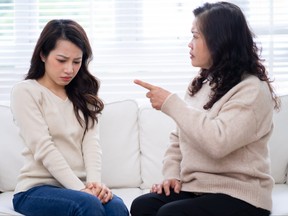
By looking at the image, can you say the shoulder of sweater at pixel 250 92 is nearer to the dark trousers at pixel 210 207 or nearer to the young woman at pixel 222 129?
the young woman at pixel 222 129

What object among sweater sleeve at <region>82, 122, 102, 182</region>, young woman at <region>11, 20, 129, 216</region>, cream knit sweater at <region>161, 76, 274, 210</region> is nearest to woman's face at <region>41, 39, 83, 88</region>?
young woman at <region>11, 20, 129, 216</region>

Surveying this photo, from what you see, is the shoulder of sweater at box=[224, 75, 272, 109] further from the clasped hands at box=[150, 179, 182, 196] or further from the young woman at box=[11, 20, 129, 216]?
the young woman at box=[11, 20, 129, 216]

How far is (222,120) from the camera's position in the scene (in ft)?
5.64

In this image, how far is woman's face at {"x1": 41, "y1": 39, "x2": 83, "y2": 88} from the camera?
2.04 meters

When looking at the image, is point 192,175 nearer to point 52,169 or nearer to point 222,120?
point 222,120

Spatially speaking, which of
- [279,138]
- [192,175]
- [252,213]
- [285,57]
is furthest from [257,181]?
[285,57]

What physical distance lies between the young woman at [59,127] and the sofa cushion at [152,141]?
0.37m

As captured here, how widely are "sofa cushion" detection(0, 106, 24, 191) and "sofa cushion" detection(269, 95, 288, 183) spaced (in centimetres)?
118

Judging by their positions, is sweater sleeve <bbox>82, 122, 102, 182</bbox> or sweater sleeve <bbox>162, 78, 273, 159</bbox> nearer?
sweater sleeve <bbox>162, 78, 273, 159</bbox>

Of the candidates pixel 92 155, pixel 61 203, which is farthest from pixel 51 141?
pixel 61 203

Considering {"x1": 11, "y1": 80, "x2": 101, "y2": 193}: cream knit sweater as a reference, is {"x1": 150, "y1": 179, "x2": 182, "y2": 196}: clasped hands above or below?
below

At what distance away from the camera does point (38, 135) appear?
1.96 meters

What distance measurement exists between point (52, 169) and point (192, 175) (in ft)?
1.74

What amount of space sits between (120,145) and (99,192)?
21.2 inches
